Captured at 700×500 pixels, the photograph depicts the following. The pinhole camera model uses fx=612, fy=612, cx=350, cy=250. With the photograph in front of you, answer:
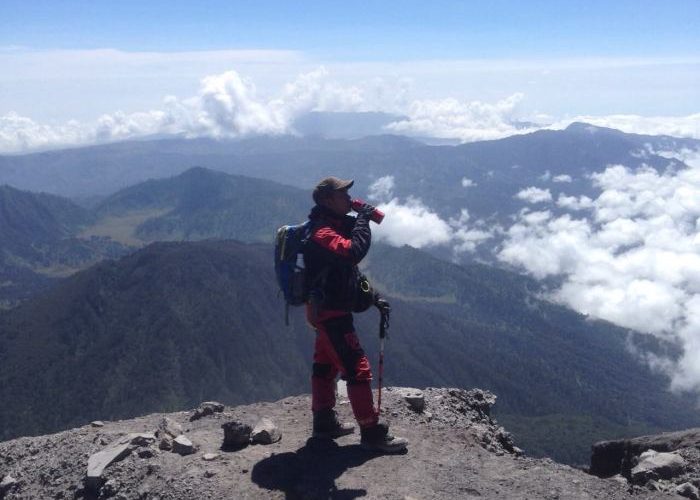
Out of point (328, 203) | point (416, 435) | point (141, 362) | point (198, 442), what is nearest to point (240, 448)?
point (198, 442)

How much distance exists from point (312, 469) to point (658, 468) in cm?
658

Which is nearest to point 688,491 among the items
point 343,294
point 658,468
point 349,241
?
point 658,468

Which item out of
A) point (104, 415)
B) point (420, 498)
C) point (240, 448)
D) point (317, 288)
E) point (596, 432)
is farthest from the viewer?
point (596, 432)

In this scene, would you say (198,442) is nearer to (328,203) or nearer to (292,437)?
(292,437)

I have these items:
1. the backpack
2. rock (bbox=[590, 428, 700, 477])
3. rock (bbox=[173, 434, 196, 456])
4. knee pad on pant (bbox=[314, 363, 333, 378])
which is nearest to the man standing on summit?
the backpack

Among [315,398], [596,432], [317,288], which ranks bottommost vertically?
[596,432]

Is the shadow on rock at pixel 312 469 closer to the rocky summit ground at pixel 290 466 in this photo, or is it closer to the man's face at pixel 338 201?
the rocky summit ground at pixel 290 466

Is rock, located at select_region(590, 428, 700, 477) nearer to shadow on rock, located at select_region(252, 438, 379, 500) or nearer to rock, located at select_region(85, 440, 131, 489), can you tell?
shadow on rock, located at select_region(252, 438, 379, 500)

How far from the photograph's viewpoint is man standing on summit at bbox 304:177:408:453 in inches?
447

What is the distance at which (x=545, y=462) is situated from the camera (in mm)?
12141

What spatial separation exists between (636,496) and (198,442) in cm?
843

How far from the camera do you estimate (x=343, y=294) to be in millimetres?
11422

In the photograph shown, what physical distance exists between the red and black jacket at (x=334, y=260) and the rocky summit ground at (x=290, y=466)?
3.00 meters

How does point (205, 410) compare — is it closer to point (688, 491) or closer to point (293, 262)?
point (293, 262)
